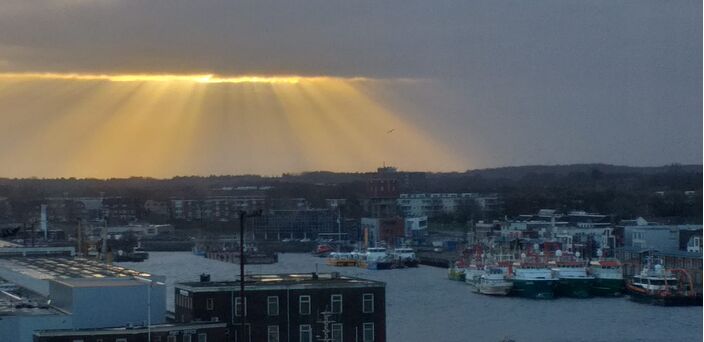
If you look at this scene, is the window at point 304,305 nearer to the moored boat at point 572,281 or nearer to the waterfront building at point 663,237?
the moored boat at point 572,281

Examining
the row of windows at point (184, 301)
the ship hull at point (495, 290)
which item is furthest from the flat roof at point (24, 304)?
the ship hull at point (495, 290)

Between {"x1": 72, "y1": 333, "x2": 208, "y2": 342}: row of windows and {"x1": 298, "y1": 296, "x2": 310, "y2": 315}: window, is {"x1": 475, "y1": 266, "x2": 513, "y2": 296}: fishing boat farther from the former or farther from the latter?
{"x1": 72, "y1": 333, "x2": 208, "y2": 342}: row of windows

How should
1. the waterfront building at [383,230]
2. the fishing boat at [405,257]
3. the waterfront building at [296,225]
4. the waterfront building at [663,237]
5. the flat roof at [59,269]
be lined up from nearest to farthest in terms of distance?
the flat roof at [59,269] < the waterfront building at [663,237] < the fishing boat at [405,257] < the waterfront building at [383,230] < the waterfront building at [296,225]

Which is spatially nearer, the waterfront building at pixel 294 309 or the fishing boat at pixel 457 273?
the waterfront building at pixel 294 309

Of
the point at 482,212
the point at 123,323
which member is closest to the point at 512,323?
the point at 123,323

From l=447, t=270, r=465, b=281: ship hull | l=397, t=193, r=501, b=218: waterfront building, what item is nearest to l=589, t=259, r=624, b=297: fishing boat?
l=447, t=270, r=465, b=281: ship hull

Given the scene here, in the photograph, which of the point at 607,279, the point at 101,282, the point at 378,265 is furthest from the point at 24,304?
the point at 378,265

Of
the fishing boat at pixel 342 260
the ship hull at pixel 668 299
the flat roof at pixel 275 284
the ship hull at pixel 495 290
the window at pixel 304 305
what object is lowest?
the ship hull at pixel 668 299

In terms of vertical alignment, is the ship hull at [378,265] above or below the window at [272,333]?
below
